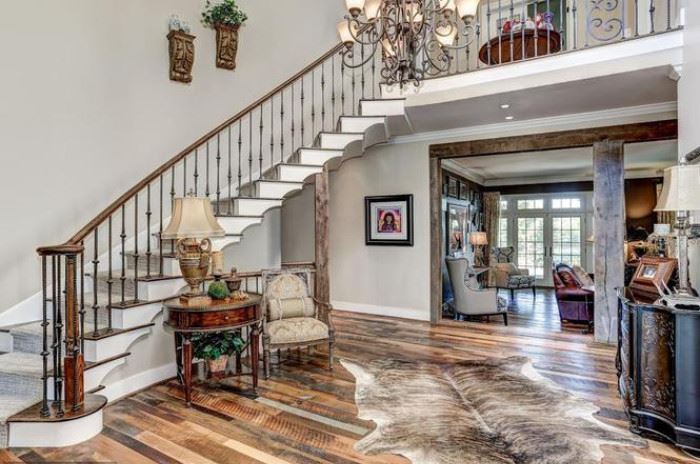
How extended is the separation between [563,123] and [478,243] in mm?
3880

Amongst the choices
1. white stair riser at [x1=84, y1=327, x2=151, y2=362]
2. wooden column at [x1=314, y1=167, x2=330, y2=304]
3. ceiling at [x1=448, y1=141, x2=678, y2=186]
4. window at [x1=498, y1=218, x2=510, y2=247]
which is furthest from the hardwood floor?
window at [x1=498, y1=218, x2=510, y2=247]

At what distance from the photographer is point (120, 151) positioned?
4219 millimetres

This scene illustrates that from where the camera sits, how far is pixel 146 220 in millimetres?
4449

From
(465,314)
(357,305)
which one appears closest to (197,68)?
(357,305)

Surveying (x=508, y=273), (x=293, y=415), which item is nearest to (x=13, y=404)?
(x=293, y=415)

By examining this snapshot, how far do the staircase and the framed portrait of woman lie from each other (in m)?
1.01

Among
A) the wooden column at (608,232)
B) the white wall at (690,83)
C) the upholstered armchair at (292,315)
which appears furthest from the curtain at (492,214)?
the upholstered armchair at (292,315)

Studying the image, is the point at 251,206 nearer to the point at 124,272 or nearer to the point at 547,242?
the point at 124,272

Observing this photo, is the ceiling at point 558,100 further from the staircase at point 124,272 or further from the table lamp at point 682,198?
the table lamp at point 682,198

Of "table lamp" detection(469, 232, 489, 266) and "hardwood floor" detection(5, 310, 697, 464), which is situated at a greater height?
"table lamp" detection(469, 232, 489, 266)

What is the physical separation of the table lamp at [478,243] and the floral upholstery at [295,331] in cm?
555

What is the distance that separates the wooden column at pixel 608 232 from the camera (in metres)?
4.86

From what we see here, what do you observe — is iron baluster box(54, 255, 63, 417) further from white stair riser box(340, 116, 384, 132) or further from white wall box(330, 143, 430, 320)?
white wall box(330, 143, 430, 320)

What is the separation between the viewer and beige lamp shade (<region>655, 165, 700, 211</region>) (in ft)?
8.33
